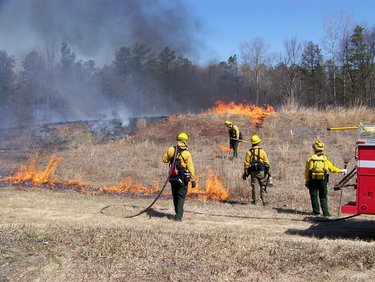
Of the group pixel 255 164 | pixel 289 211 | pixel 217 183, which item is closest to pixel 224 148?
pixel 217 183

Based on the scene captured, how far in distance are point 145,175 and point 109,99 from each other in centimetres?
2543

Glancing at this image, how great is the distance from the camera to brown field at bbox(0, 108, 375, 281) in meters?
5.11

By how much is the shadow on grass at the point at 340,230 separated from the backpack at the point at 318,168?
90cm

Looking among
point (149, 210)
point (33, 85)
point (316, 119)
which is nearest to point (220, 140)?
point (316, 119)

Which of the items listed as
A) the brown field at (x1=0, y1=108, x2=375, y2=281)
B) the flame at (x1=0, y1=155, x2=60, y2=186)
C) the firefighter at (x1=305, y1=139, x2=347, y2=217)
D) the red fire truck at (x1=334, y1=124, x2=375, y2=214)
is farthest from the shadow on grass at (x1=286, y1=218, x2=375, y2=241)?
the flame at (x1=0, y1=155, x2=60, y2=186)

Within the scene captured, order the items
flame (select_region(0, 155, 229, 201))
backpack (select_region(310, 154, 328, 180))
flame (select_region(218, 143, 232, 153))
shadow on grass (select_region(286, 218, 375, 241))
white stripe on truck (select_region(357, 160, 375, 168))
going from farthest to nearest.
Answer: flame (select_region(218, 143, 232, 153)) → flame (select_region(0, 155, 229, 201)) → backpack (select_region(310, 154, 328, 180)) → shadow on grass (select_region(286, 218, 375, 241)) → white stripe on truck (select_region(357, 160, 375, 168))

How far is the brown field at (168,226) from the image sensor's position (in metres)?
5.11

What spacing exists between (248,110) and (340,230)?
61.1 ft

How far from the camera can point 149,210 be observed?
33.3 ft

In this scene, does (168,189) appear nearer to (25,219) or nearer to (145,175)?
(145,175)

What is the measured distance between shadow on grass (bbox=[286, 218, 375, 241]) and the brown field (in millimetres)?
20

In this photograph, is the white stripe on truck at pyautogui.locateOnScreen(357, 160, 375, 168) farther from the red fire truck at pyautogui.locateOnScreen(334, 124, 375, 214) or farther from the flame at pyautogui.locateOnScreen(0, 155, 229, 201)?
the flame at pyautogui.locateOnScreen(0, 155, 229, 201)

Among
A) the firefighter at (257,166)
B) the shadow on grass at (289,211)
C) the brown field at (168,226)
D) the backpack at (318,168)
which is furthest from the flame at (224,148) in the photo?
the backpack at (318,168)

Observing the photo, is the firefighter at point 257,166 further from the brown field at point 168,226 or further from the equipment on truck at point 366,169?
the equipment on truck at point 366,169
